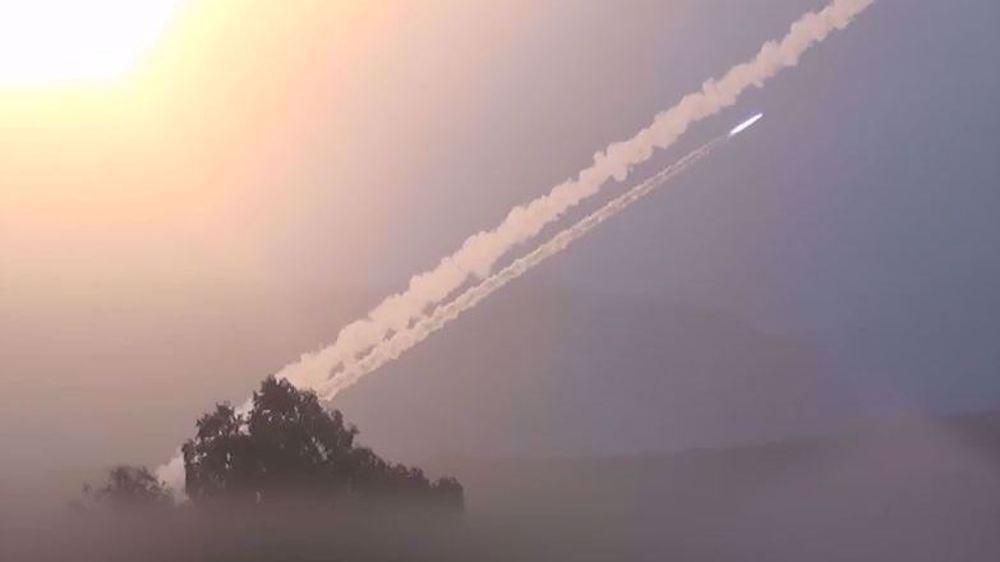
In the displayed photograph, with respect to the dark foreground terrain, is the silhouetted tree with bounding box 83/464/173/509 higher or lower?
higher

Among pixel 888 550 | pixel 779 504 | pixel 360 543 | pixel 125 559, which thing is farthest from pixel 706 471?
pixel 125 559

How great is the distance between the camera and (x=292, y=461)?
1958 centimetres

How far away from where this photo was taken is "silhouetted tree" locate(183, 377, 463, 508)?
19.2 metres

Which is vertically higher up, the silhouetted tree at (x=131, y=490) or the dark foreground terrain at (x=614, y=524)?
the silhouetted tree at (x=131, y=490)

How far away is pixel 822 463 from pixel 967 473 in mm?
2335

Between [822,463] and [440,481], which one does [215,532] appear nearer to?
[440,481]

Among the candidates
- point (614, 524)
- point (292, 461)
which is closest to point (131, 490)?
point (292, 461)

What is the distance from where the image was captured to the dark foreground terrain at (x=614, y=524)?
686 inches

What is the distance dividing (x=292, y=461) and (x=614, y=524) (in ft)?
17.0

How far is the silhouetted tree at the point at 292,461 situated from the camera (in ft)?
63.1

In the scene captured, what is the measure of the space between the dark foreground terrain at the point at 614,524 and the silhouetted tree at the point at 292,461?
0.67 metres

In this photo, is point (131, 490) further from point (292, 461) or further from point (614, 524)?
point (614, 524)

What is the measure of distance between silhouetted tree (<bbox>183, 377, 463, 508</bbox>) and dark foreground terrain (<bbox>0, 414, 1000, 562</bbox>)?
666 millimetres

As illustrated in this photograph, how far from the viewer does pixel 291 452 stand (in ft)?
64.5
